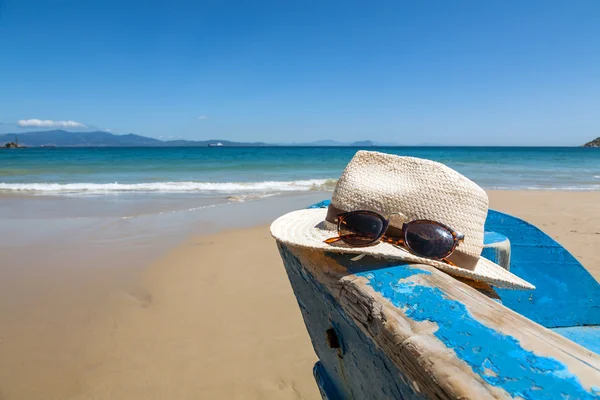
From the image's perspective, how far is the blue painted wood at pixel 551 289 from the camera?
6.72 feet

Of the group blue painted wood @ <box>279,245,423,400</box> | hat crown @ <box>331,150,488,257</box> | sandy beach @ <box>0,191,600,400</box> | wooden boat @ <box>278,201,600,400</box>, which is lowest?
sandy beach @ <box>0,191,600,400</box>

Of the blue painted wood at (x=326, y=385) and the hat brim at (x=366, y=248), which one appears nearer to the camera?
the hat brim at (x=366, y=248)

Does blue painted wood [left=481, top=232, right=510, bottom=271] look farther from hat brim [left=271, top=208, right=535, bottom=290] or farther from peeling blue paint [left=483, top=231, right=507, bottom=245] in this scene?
hat brim [left=271, top=208, right=535, bottom=290]

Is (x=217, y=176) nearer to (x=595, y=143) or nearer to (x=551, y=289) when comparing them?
(x=551, y=289)

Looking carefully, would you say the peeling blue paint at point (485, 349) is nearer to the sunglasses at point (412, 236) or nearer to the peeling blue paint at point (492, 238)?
the sunglasses at point (412, 236)

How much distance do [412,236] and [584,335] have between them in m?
1.41

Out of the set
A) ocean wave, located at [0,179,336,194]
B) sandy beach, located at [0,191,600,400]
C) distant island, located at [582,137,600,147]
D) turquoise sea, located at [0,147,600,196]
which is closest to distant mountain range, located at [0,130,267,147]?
turquoise sea, located at [0,147,600,196]

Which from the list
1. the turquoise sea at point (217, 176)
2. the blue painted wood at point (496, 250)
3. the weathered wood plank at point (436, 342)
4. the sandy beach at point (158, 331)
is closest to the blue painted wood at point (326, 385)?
the weathered wood plank at point (436, 342)

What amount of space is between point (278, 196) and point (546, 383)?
1068cm

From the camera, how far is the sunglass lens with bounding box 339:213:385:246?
3.46 feet

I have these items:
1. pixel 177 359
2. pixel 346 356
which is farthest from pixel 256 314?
pixel 346 356

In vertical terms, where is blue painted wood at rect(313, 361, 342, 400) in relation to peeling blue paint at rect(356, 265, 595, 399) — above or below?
below

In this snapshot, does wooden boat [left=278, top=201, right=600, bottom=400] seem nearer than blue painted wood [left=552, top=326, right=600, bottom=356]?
Yes

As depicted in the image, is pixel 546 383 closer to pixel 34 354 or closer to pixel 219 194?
pixel 34 354
